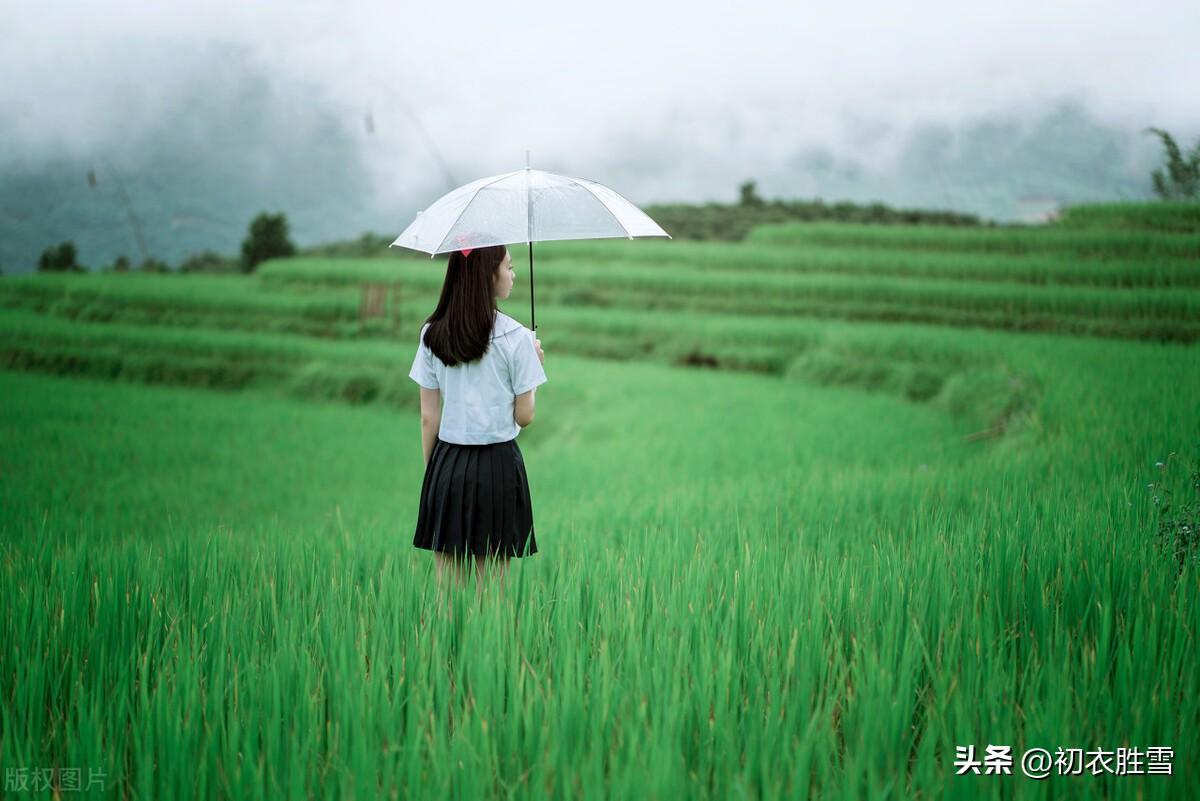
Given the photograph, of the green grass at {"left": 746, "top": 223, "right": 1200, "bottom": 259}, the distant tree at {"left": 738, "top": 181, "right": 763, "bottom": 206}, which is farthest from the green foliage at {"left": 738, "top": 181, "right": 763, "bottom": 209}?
the green grass at {"left": 746, "top": 223, "right": 1200, "bottom": 259}

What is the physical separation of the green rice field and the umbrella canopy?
3.20ft

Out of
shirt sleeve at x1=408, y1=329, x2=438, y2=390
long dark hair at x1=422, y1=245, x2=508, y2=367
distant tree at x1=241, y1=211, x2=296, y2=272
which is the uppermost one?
distant tree at x1=241, y1=211, x2=296, y2=272

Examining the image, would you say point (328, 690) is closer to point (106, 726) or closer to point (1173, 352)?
point (106, 726)

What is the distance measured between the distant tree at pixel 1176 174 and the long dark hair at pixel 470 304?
542 cm

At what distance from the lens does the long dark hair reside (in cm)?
223

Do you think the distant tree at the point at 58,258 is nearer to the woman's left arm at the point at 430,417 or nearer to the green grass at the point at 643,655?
the green grass at the point at 643,655

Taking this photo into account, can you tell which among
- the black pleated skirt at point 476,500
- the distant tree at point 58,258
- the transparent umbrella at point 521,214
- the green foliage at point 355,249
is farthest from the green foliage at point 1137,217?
the green foliage at point 355,249

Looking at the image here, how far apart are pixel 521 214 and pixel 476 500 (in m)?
0.85

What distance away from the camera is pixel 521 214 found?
2389 millimetres

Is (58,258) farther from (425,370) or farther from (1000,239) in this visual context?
(1000,239)

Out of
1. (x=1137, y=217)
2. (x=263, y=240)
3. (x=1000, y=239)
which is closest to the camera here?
(x=1137, y=217)

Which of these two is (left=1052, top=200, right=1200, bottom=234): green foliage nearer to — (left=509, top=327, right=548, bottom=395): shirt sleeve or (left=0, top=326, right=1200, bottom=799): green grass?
(left=0, top=326, right=1200, bottom=799): green grass

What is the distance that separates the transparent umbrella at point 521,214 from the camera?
7.48 ft

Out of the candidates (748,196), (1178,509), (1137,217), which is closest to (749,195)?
(748,196)
